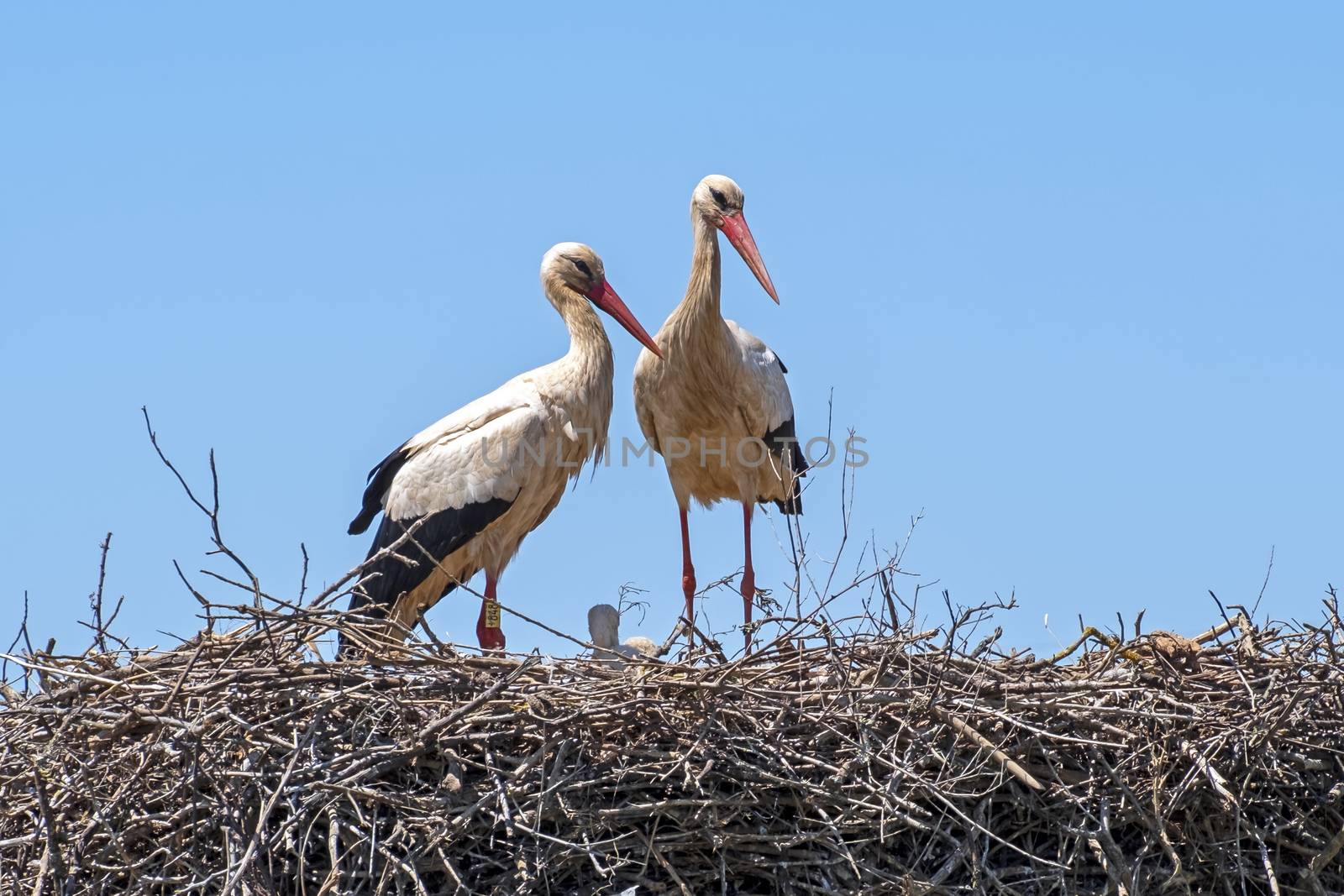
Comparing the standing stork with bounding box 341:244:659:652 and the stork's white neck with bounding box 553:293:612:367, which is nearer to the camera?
the standing stork with bounding box 341:244:659:652

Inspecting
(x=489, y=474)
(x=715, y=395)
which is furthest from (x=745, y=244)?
(x=489, y=474)

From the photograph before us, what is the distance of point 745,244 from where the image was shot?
282 inches

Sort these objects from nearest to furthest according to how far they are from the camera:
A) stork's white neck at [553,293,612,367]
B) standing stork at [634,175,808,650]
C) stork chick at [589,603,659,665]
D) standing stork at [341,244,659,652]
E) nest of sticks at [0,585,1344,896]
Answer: nest of sticks at [0,585,1344,896] → stork chick at [589,603,659,665] → standing stork at [341,244,659,652] → stork's white neck at [553,293,612,367] → standing stork at [634,175,808,650]

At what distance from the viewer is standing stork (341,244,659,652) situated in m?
6.57

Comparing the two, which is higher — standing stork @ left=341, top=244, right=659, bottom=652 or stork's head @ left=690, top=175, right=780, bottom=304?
stork's head @ left=690, top=175, right=780, bottom=304

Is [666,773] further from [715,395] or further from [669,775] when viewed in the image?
[715,395]

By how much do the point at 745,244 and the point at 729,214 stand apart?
160 millimetres

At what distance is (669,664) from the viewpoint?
173 inches

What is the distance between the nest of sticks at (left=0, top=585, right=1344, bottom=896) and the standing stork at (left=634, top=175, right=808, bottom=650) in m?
2.87

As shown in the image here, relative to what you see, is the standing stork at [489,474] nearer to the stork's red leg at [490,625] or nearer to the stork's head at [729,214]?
the stork's red leg at [490,625]

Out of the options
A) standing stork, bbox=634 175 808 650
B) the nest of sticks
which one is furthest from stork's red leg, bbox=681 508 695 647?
the nest of sticks

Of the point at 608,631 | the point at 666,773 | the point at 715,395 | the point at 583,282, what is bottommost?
the point at 666,773

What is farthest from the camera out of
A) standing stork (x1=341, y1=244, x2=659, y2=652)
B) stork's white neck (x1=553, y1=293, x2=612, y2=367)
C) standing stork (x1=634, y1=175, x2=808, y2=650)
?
standing stork (x1=634, y1=175, x2=808, y2=650)

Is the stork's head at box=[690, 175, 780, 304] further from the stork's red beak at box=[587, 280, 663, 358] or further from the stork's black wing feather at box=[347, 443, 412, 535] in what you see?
the stork's black wing feather at box=[347, 443, 412, 535]
